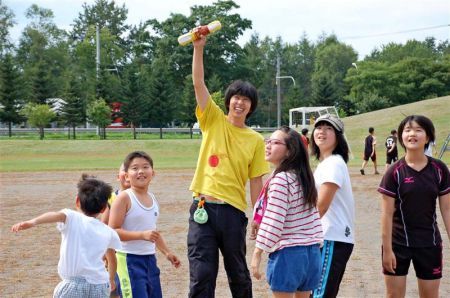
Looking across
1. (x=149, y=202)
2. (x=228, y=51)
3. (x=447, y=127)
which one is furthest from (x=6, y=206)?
(x=228, y=51)

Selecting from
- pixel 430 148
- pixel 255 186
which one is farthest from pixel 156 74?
pixel 255 186

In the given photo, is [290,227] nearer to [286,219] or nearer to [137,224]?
[286,219]

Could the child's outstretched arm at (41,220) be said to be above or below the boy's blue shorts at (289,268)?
above

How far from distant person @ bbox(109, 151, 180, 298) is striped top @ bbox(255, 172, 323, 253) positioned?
949 millimetres

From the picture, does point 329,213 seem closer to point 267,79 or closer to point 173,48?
point 173,48

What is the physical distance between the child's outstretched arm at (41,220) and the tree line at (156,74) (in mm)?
52305

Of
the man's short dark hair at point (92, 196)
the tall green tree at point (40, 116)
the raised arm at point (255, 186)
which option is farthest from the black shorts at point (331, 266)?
the tall green tree at point (40, 116)

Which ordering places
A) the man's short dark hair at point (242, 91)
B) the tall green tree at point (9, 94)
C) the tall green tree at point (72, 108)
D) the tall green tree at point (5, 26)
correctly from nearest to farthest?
the man's short dark hair at point (242, 91)
the tall green tree at point (9, 94)
the tall green tree at point (72, 108)
the tall green tree at point (5, 26)

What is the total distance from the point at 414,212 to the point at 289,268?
1289 millimetres

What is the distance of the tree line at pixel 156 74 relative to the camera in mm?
61219

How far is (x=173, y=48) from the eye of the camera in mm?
81312

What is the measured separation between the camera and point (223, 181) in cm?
491

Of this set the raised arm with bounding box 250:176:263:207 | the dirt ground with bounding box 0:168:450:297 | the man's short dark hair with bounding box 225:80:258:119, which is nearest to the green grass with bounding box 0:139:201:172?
the dirt ground with bounding box 0:168:450:297

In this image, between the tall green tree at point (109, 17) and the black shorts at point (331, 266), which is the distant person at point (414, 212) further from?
the tall green tree at point (109, 17)
